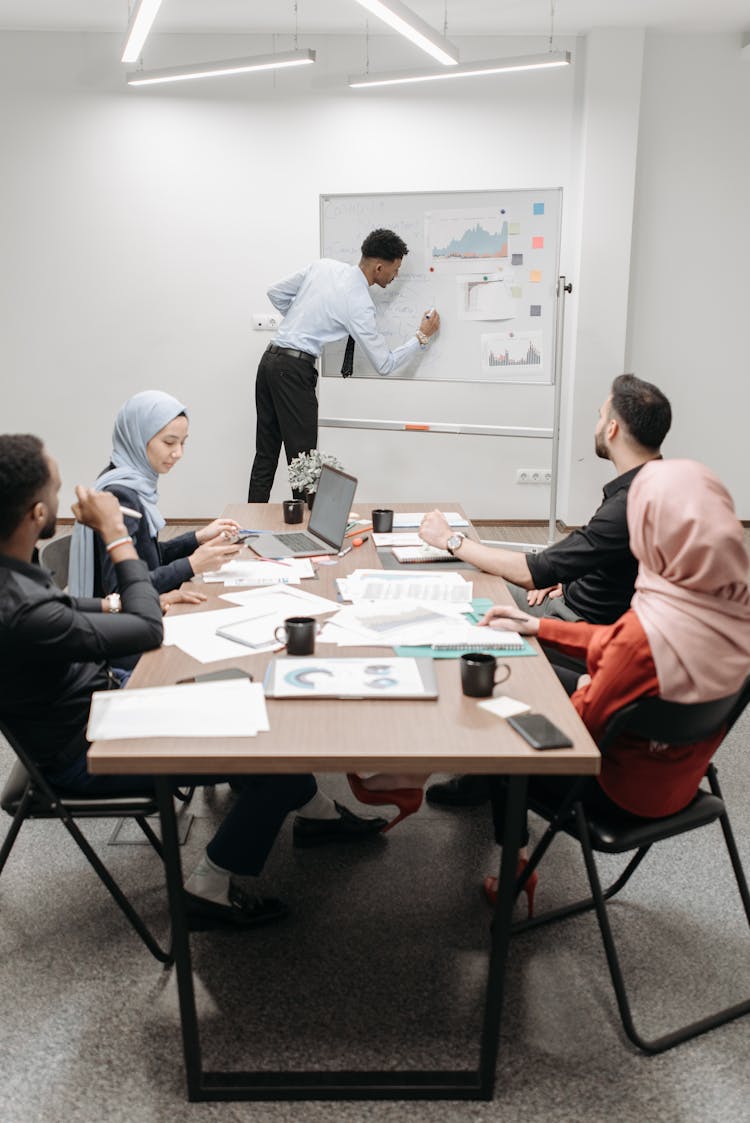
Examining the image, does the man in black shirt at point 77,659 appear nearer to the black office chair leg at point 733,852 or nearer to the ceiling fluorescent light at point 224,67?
the black office chair leg at point 733,852

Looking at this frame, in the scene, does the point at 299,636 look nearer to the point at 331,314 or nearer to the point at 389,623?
the point at 389,623

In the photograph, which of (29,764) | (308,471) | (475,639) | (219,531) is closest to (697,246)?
(308,471)

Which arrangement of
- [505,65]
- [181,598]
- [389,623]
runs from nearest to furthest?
[389,623] < [181,598] < [505,65]

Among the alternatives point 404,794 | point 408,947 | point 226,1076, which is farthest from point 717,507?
point 226,1076

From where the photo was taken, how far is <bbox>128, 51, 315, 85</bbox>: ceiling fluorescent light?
15.9 ft

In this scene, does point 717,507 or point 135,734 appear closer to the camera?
point 135,734

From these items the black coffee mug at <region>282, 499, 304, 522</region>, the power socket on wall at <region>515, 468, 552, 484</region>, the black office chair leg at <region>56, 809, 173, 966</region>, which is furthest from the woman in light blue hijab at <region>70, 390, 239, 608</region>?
the power socket on wall at <region>515, 468, 552, 484</region>

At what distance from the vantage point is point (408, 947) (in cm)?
212

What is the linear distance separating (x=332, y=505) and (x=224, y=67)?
3.18m

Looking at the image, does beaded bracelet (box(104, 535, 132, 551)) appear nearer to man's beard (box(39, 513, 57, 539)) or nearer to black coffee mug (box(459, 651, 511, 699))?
man's beard (box(39, 513, 57, 539))

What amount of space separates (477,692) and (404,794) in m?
0.53

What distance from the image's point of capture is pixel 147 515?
8.54 ft

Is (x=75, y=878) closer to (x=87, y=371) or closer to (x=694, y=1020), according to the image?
(x=694, y=1020)

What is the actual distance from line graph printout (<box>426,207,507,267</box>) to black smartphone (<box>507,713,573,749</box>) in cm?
377
